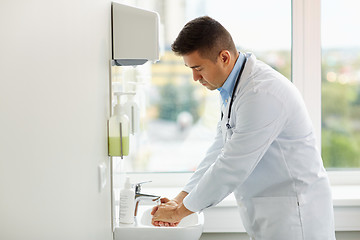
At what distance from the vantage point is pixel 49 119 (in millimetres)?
833

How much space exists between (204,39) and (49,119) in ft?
2.69

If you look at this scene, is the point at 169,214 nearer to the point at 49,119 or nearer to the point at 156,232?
the point at 156,232

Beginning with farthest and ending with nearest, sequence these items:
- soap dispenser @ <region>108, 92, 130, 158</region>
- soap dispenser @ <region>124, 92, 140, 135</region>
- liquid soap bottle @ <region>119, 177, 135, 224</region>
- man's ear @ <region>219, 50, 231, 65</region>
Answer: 1. soap dispenser @ <region>124, 92, 140, 135</region>
2. liquid soap bottle @ <region>119, 177, 135, 224</region>
3. soap dispenser @ <region>108, 92, 130, 158</region>
4. man's ear @ <region>219, 50, 231, 65</region>

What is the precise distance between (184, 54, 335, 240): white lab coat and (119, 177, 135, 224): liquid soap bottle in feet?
1.00

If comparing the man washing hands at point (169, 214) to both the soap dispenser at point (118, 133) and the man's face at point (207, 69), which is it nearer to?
the soap dispenser at point (118, 133)

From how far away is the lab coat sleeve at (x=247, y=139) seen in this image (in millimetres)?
1467

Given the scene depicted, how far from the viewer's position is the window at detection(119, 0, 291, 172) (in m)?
2.65

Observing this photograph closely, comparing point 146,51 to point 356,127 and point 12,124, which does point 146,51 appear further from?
point 356,127

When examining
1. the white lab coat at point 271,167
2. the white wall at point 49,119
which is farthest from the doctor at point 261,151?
the white wall at point 49,119

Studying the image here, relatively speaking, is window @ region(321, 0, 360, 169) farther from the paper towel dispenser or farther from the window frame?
the paper towel dispenser

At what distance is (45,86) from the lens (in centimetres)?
81

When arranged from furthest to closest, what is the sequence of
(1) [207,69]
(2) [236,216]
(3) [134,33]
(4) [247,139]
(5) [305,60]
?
(5) [305,60], (2) [236,216], (3) [134,33], (1) [207,69], (4) [247,139]

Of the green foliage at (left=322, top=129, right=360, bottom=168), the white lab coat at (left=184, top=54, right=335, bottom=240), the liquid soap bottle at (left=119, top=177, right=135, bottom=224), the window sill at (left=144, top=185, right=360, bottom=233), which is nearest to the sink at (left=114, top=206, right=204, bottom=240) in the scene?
the liquid soap bottle at (left=119, top=177, right=135, bottom=224)

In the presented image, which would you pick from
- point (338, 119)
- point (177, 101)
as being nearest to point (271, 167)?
point (177, 101)
